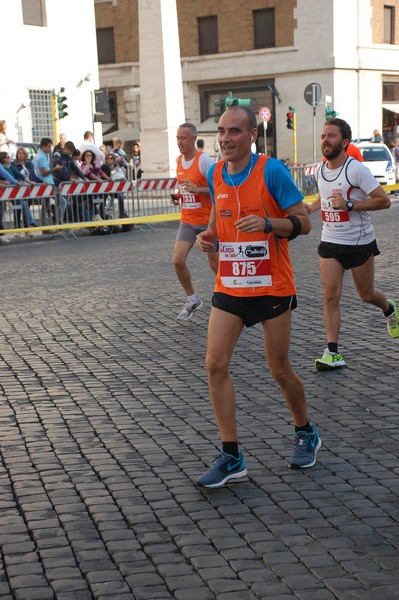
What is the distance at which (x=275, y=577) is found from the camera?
4.24 m

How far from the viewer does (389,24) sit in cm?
5359

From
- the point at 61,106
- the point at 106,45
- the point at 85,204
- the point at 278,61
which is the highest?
the point at 106,45

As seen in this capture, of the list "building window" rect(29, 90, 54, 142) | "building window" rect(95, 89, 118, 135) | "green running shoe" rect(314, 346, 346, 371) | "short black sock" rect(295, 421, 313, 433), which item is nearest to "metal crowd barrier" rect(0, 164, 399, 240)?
"building window" rect(29, 90, 54, 142)

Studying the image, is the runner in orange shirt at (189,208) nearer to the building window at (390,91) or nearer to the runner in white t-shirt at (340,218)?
the runner in white t-shirt at (340,218)

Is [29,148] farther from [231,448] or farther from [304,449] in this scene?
[231,448]

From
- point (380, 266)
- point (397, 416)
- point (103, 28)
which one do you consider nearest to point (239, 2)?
point (103, 28)

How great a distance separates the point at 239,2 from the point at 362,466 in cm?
4975

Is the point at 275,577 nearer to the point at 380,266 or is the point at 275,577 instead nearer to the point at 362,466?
the point at 362,466

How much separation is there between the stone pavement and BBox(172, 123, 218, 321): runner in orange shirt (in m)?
0.30

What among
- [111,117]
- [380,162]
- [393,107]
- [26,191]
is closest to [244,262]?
[26,191]

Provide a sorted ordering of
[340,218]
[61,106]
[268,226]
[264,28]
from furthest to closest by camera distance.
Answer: [264,28], [61,106], [340,218], [268,226]

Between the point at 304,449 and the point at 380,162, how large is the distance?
91.3 feet

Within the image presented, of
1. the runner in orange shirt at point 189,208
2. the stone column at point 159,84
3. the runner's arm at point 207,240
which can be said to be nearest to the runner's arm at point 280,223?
the runner's arm at point 207,240

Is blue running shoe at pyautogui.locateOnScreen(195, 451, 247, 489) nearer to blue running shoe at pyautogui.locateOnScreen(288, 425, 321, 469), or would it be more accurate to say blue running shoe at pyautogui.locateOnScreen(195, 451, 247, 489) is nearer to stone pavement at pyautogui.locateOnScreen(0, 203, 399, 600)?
stone pavement at pyautogui.locateOnScreen(0, 203, 399, 600)
